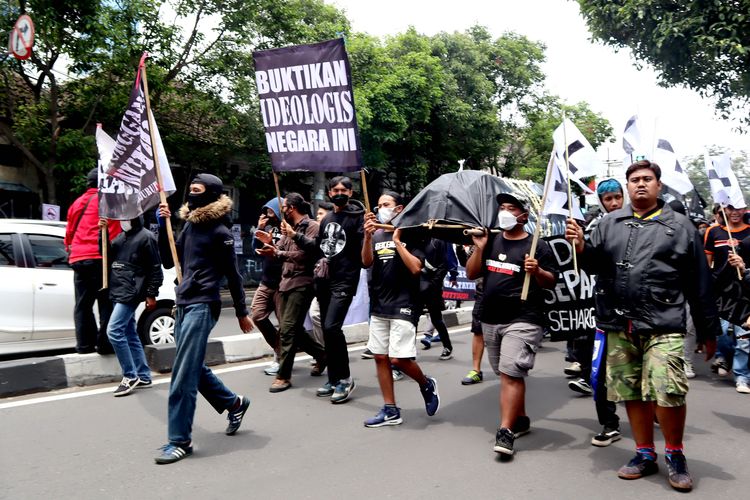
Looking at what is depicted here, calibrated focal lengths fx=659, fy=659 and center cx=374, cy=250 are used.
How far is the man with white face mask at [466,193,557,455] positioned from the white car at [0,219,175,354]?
4.76m

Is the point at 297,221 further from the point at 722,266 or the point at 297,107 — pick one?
the point at 722,266

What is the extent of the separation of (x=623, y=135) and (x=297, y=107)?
3.46 metres

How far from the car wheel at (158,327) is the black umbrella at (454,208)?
3895 millimetres

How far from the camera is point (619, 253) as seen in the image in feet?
12.8

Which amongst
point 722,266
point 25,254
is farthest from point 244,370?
point 722,266

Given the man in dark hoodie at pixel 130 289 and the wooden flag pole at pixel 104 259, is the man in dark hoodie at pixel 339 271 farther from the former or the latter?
the wooden flag pole at pixel 104 259

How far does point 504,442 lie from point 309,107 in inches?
119

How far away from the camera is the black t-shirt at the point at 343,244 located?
566cm

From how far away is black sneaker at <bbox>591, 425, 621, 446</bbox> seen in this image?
447 cm

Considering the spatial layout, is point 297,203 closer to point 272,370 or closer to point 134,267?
point 134,267

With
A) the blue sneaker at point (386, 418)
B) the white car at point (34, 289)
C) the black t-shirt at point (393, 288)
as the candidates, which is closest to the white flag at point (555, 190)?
the black t-shirt at point (393, 288)

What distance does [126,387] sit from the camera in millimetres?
5758

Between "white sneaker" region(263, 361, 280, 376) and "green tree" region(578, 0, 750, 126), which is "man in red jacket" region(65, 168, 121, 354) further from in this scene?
"green tree" region(578, 0, 750, 126)

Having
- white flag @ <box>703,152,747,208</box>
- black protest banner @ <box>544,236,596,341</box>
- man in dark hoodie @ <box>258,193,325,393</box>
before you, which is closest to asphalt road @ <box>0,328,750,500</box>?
man in dark hoodie @ <box>258,193,325,393</box>
